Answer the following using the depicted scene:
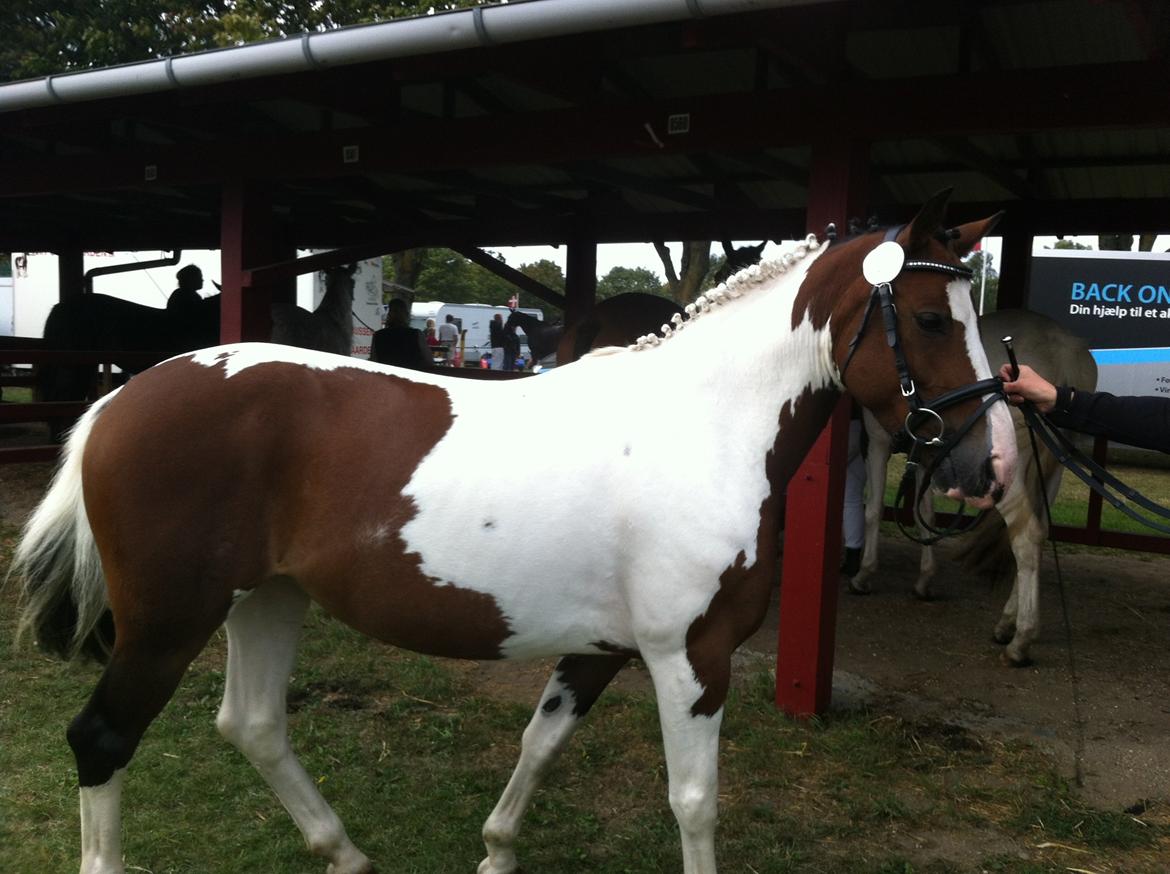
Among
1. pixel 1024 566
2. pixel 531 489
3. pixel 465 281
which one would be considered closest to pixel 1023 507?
pixel 1024 566

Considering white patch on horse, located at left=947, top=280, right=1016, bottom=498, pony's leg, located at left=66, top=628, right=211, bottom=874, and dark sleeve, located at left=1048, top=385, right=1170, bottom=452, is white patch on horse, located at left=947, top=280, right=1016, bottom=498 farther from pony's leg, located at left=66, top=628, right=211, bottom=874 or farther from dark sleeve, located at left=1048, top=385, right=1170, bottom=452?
pony's leg, located at left=66, top=628, right=211, bottom=874

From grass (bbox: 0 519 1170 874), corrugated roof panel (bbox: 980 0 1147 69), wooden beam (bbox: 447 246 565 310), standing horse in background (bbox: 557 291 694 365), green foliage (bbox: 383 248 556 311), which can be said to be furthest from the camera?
green foliage (bbox: 383 248 556 311)

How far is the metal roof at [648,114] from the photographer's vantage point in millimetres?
3457

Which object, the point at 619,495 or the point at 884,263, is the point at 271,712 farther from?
the point at 884,263

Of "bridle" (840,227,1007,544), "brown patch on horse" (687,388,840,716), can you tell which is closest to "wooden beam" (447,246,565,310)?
"brown patch on horse" (687,388,840,716)

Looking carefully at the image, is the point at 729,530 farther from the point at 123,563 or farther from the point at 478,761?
the point at 478,761

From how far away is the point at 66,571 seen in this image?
2.79 meters

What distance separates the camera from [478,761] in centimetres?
376

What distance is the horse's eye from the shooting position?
2250mm

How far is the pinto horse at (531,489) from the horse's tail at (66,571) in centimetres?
14

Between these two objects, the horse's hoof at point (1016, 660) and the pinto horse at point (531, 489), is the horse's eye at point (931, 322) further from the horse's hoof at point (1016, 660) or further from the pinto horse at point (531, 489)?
the horse's hoof at point (1016, 660)

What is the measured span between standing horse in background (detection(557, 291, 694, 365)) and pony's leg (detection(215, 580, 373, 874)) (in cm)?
365

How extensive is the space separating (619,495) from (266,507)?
951 mm

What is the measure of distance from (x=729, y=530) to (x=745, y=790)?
169 centimetres
